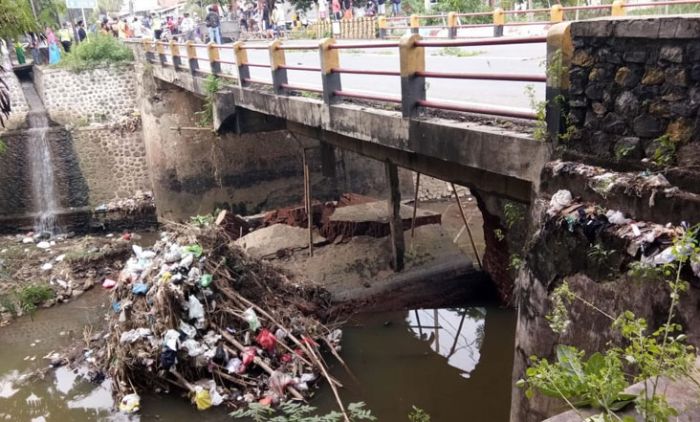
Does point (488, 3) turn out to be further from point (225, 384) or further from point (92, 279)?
point (225, 384)

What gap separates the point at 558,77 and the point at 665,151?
0.91 m

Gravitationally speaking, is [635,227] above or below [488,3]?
below

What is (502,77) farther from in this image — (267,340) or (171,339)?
(171,339)

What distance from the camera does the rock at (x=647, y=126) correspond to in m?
3.26

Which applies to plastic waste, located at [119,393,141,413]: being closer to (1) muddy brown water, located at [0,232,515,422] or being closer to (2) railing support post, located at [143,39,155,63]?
(1) muddy brown water, located at [0,232,515,422]

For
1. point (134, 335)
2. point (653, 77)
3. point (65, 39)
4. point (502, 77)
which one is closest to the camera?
point (653, 77)

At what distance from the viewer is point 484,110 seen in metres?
4.72

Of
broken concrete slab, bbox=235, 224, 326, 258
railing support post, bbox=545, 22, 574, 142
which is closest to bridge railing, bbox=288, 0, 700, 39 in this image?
broken concrete slab, bbox=235, 224, 326, 258

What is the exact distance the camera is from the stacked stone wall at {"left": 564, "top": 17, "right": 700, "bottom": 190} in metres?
3.07

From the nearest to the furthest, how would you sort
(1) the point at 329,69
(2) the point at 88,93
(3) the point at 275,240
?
(1) the point at 329,69 → (3) the point at 275,240 → (2) the point at 88,93

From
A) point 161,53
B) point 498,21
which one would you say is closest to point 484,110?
point 498,21

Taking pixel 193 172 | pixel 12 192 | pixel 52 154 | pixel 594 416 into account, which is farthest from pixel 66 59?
pixel 594 416

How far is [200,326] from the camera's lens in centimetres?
747

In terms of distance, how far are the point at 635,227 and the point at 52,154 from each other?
1756 cm
